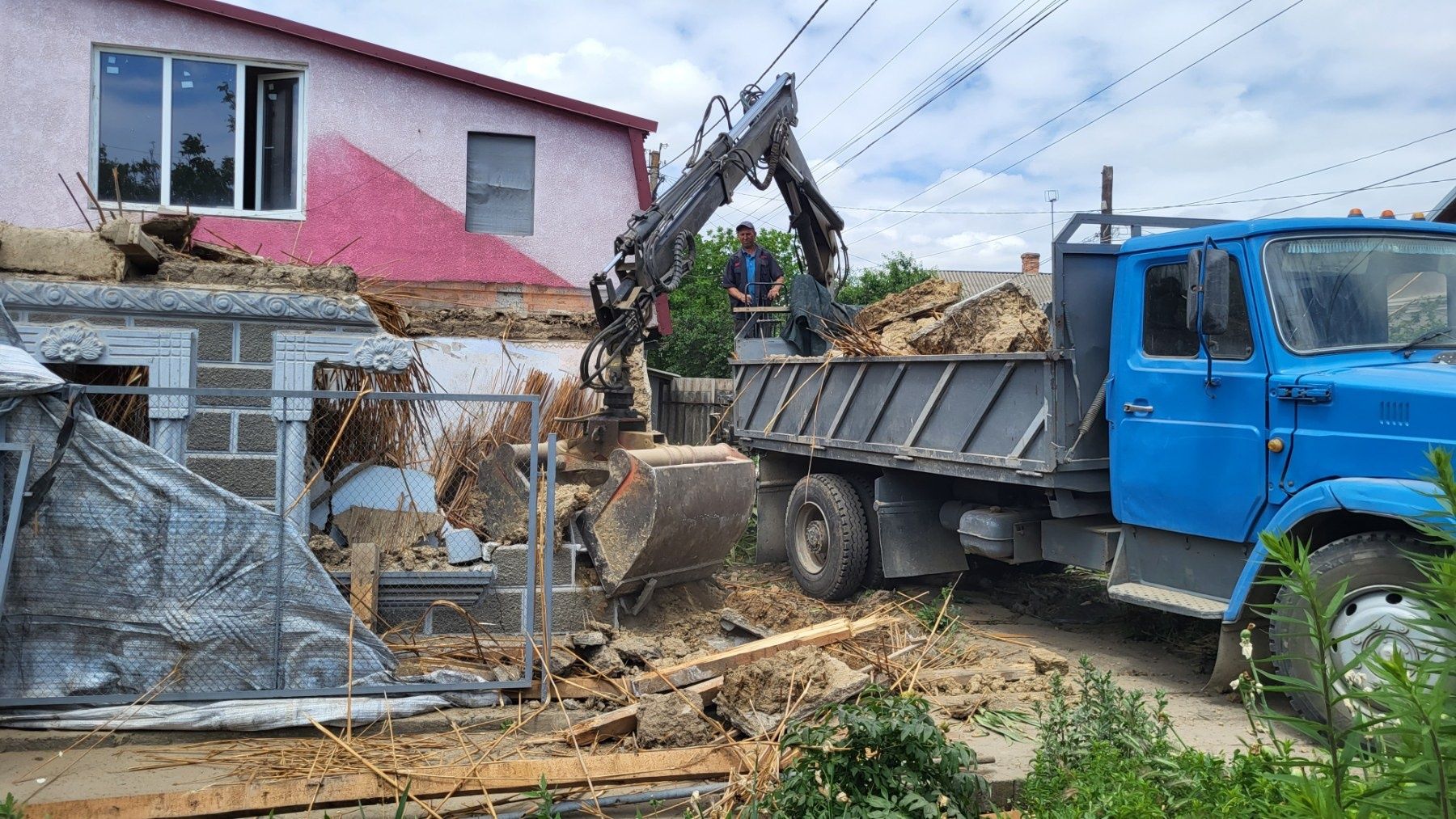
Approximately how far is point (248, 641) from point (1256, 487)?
5.30 m

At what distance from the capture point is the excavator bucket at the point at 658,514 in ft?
22.2

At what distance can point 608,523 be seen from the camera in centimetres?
691

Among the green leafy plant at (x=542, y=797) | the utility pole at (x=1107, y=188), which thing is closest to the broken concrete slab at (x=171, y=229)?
the green leafy plant at (x=542, y=797)

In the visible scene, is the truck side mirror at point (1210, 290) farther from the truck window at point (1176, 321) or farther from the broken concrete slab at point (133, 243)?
the broken concrete slab at point (133, 243)

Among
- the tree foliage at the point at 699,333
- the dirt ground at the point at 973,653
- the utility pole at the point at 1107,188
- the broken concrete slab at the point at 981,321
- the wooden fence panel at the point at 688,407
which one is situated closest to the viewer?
the dirt ground at the point at 973,653

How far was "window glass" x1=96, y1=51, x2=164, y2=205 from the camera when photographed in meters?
10.4

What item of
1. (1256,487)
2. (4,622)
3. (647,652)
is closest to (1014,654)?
(1256,487)

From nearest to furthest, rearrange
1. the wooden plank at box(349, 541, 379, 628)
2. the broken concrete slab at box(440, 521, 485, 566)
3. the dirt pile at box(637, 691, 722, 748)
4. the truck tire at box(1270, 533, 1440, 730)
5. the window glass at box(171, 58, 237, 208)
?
the truck tire at box(1270, 533, 1440, 730) → the dirt pile at box(637, 691, 722, 748) → the wooden plank at box(349, 541, 379, 628) → the broken concrete slab at box(440, 521, 485, 566) → the window glass at box(171, 58, 237, 208)

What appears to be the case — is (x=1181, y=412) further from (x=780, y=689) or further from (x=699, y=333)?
(x=699, y=333)

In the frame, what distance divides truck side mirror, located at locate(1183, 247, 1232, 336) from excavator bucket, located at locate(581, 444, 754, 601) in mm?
3156

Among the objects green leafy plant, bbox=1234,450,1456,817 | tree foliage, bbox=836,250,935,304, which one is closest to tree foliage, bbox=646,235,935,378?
tree foliage, bbox=836,250,935,304

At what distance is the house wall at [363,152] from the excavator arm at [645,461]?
3.23 metres

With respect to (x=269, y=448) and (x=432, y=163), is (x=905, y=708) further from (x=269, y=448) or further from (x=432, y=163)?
(x=432, y=163)

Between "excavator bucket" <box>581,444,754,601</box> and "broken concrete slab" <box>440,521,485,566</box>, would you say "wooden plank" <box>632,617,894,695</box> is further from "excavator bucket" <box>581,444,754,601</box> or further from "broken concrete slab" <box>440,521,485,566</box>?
"broken concrete slab" <box>440,521,485,566</box>
